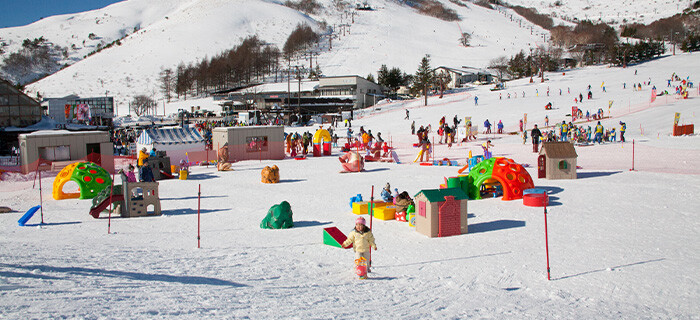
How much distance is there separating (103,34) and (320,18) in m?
68.0

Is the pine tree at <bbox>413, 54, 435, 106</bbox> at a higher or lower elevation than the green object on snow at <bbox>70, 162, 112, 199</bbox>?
higher

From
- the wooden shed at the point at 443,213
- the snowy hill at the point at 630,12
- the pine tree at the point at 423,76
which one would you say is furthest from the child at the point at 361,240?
the snowy hill at the point at 630,12

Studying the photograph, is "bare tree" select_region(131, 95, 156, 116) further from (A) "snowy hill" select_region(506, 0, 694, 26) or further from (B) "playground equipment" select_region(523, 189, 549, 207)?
(A) "snowy hill" select_region(506, 0, 694, 26)

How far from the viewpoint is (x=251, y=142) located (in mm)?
25906

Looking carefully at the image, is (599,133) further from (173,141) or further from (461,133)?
(173,141)

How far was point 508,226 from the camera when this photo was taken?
11242 mm

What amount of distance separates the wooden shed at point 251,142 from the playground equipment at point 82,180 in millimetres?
9393

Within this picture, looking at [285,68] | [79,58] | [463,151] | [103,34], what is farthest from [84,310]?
[103,34]

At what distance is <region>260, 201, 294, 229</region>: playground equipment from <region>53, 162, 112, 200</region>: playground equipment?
706 centimetres

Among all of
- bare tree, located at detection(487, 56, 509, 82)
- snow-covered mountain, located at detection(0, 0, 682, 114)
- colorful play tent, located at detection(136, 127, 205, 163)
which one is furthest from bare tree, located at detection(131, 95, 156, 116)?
colorful play tent, located at detection(136, 127, 205, 163)

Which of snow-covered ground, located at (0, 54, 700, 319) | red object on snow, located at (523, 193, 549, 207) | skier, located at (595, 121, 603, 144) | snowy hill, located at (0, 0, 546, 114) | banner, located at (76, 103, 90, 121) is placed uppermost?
snowy hill, located at (0, 0, 546, 114)

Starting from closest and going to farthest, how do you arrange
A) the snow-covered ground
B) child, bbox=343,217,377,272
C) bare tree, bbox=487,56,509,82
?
1. the snow-covered ground
2. child, bbox=343,217,377,272
3. bare tree, bbox=487,56,509,82

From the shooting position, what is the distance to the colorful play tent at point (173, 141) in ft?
78.4

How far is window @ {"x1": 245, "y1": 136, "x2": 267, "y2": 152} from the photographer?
25.9 m
